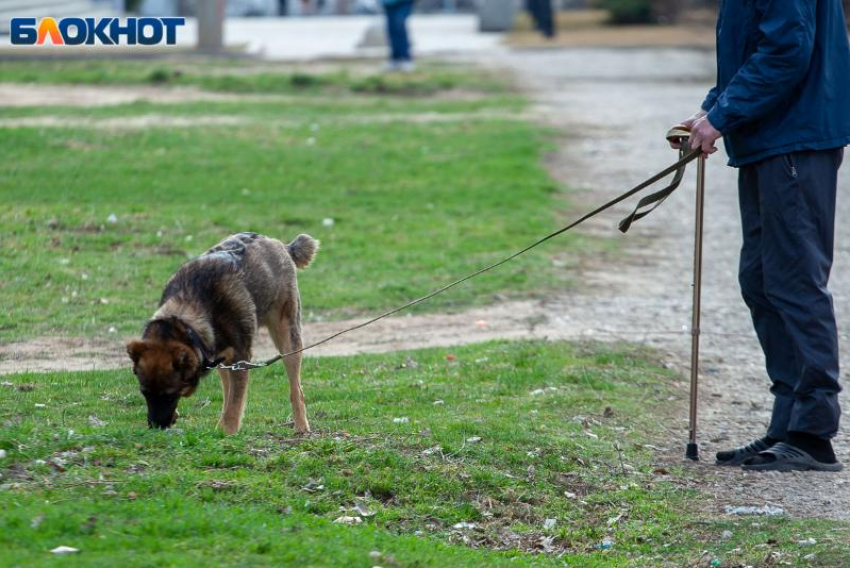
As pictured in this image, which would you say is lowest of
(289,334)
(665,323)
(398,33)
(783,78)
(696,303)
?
(665,323)

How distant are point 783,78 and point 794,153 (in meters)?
0.36

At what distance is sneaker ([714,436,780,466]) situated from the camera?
6.21 m

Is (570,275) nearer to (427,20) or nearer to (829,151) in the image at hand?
(829,151)

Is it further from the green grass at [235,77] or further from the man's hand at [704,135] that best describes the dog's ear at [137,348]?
the green grass at [235,77]

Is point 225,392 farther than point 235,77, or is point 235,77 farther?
point 235,77

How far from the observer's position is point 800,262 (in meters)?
5.81

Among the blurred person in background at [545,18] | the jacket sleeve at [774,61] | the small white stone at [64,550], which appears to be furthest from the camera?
the blurred person in background at [545,18]

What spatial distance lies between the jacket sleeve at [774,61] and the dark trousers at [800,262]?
0.29 metres

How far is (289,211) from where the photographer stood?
12531mm

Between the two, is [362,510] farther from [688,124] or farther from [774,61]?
[774,61]

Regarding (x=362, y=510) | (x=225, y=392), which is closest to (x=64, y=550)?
(x=362, y=510)

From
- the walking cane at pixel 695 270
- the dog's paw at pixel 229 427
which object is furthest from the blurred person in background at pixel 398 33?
the dog's paw at pixel 229 427

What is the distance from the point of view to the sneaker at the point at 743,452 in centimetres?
621

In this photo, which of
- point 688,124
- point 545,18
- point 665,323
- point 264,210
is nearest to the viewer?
point 688,124
